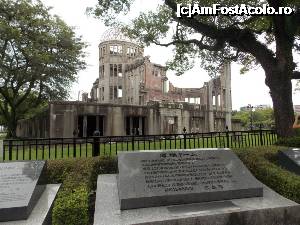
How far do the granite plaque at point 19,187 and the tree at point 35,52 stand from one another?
78.2 feet

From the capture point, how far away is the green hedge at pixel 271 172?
18.5 feet

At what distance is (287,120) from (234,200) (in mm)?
6892

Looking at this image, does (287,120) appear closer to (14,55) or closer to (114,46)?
(14,55)

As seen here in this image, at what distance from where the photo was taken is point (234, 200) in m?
5.52

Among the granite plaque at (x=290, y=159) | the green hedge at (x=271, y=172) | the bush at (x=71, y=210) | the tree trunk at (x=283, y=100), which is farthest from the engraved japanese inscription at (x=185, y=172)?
the tree trunk at (x=283, y=100)

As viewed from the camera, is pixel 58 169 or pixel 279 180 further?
pixel 58 169

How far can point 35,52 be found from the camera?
91.1 ft

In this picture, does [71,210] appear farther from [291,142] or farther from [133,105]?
[133,105]

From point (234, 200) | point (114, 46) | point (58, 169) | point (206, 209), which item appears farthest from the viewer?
point (114, 46)

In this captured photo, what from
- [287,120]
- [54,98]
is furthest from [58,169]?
[54,98]

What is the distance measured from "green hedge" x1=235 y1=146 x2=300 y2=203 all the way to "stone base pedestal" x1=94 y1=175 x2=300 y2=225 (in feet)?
0.92

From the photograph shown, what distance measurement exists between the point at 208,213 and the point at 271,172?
2.24 meters

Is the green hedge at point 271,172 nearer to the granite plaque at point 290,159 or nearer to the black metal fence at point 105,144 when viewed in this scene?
the granite plaque at point 290,159

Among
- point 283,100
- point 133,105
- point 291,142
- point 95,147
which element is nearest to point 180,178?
point 95,147
